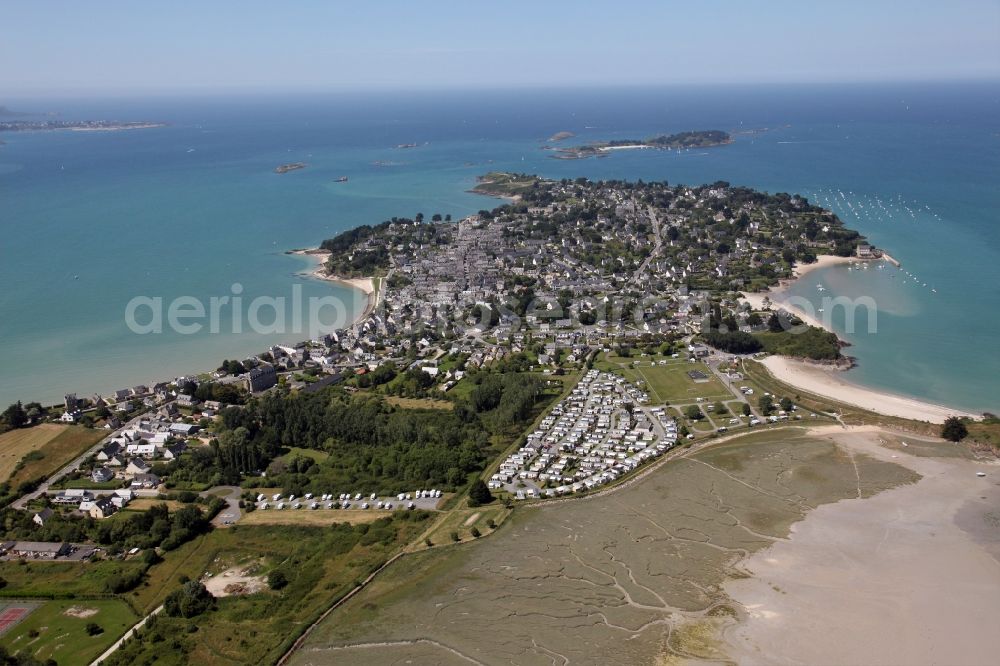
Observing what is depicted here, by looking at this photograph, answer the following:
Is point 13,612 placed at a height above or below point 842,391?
below

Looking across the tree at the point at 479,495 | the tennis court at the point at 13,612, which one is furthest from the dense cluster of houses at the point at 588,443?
the tennis court at the point at 13,612

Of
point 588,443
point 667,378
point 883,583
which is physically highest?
point 667,378

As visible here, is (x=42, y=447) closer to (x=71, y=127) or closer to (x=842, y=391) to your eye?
(x=842, y=391)

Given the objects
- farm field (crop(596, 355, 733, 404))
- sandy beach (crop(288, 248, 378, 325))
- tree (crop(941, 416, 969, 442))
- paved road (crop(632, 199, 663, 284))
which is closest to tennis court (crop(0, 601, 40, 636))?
farm field (crop(596, 355, 733, 404))

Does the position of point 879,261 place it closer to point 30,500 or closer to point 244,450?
point 244,450

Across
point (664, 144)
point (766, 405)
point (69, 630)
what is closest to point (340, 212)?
point (766, 405)

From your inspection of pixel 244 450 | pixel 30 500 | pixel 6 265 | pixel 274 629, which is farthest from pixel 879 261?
pixel 6 265
